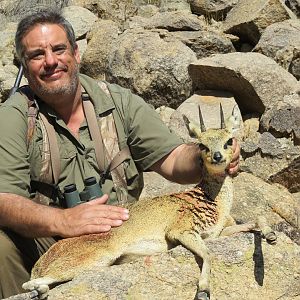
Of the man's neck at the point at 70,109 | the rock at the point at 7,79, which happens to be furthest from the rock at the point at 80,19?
the man's neck at the point at 70,109

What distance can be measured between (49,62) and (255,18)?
10.3 metres

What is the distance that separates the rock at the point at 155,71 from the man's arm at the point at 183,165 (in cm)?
676

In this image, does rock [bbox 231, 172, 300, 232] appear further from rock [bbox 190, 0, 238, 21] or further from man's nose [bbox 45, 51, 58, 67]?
rock [bbox 190, 0, 238, 21]

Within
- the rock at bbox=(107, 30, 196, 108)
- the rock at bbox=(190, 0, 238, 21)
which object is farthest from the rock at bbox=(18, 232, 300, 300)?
the rock at bbox=(190, 0, 238, 21)

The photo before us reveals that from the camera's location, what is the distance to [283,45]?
1422 centimetres

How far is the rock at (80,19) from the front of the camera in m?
18.4

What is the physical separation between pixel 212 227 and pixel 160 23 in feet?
39.4

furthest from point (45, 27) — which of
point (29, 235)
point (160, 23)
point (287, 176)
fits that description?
point (160, 23)

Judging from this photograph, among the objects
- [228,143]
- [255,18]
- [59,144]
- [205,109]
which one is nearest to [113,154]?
[59,144]

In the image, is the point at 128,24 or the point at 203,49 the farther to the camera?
the point at 128,24

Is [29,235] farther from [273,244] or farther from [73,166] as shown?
[273,244]

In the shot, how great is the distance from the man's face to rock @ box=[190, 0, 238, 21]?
41.9ft

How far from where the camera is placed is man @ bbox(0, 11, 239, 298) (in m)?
5.99

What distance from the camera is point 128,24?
1855 cm
